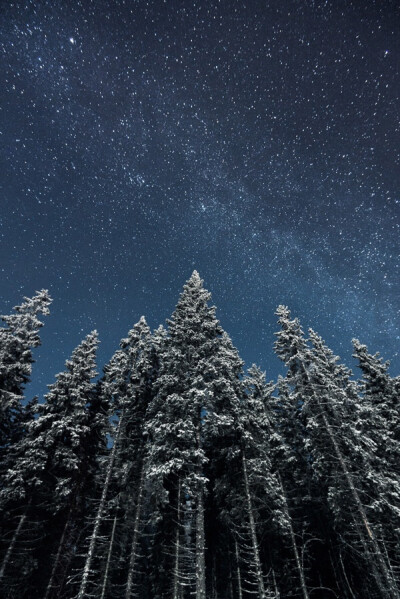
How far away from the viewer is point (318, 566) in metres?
20.6

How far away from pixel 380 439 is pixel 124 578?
20.9 metres

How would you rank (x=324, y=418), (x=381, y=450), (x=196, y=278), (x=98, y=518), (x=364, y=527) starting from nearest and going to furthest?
1. (x=98, y=518)
2. (x=364, y=527)
3. (x=324, y=418)
4. (x=381, y=450)
5. (x=196, y=278)

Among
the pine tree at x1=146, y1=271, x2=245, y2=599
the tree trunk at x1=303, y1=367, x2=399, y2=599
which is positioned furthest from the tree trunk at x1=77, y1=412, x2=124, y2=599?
the tree trunk at x1=303, y1=367, x2=399, y2=599

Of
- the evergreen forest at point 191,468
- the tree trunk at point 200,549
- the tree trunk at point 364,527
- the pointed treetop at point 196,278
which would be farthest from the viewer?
the pointed treetop at point 196,278

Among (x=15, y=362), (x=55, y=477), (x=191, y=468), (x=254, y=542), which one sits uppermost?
(x=15, y=362)

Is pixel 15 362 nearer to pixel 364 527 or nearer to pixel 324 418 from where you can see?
pixel 324 418

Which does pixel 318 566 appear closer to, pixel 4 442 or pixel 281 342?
pixel 281 342

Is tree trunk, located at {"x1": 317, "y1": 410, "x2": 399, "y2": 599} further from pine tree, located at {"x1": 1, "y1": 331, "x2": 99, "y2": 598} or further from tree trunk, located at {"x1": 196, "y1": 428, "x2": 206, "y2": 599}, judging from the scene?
pine tree, located at {"x1": 1, "y1": 331, "x2": 99, "y2": 598}

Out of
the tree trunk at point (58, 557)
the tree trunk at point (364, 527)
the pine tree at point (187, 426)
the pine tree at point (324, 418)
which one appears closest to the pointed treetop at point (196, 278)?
the pine tree at point (187, 426)

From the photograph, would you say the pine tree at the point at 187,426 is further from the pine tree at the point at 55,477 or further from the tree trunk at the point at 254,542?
the pine tree at the point at 55,477

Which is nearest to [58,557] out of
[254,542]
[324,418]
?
[254,542]

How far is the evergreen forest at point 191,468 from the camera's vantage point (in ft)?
48.6

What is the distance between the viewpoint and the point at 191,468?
1377 centimetres

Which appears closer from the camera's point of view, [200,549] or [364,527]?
[200,549]
